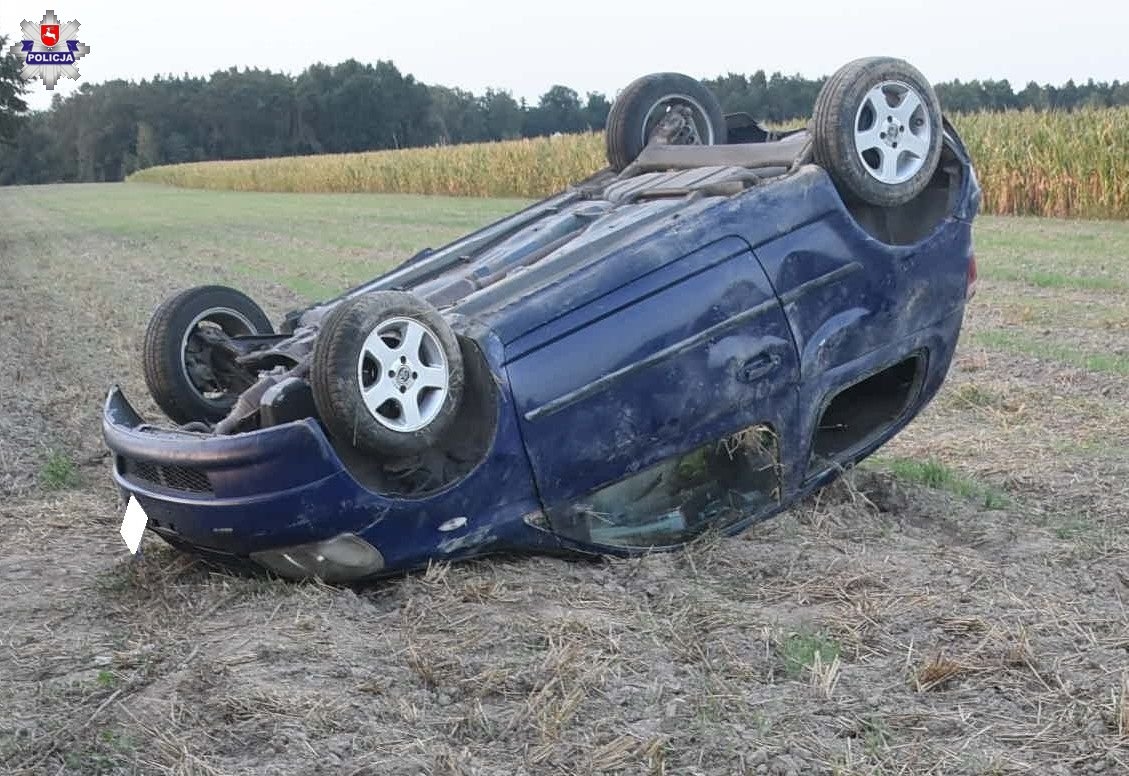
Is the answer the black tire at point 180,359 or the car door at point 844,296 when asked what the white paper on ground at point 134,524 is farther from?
the car door at point 844,296

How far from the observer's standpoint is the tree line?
86.3m

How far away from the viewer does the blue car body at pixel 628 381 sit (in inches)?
155

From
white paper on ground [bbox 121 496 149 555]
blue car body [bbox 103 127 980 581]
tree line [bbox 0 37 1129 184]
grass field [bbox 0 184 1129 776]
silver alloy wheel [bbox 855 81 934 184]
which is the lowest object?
grass field [bbox 0 184 1129 776]

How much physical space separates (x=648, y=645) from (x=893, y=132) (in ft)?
7.01

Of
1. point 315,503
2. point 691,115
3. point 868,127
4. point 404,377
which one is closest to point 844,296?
point 868,127

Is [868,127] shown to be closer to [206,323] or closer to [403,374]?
[403,374]

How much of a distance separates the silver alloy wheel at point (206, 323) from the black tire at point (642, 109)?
1710 millimetres

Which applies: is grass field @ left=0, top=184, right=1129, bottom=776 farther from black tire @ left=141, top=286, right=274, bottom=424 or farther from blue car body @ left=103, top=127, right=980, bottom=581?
black tire @ left=141, top=286, right=274, bottom=424

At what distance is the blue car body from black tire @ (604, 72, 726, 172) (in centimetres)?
77

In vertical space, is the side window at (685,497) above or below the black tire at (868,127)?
below

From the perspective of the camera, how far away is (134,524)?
429cm

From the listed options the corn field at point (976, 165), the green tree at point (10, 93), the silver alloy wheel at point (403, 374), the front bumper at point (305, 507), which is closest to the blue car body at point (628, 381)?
the front bumper at point (305, 507)

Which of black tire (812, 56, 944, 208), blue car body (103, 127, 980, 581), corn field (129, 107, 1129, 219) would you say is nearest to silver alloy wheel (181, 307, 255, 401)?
blue car body (103, 127, 980, 581)

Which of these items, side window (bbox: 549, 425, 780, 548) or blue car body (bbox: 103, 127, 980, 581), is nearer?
blue car body (bbox: 103, 127, 980, 581)
